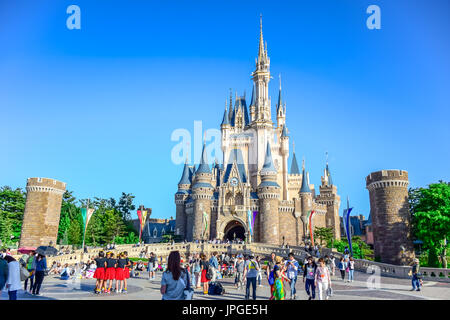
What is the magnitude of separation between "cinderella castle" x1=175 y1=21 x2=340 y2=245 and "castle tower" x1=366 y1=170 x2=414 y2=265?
1051 cm

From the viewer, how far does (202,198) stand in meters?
58.9

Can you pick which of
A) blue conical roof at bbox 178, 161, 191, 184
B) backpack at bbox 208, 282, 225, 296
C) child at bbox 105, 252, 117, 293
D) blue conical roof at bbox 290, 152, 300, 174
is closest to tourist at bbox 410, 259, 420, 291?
backpack at bbox 208, 282, 225, 296

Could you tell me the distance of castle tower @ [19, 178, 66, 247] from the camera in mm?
47463

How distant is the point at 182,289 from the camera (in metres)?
7.35

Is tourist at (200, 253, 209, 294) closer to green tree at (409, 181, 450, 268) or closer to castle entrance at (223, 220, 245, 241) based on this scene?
green tree at (409, 181, 450, 268)

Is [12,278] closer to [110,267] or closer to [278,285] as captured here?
[110,267]

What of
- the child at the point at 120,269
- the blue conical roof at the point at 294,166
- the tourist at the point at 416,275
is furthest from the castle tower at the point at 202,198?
the child at the point at 120,269

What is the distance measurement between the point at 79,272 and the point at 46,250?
22.4 ft

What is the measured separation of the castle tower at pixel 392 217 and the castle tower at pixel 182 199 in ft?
113

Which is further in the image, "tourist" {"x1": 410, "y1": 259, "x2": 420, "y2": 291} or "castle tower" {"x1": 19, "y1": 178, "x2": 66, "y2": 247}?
"castle tower" {"x1": 19, "y1": 178, "x2": 66, "y2": 247}

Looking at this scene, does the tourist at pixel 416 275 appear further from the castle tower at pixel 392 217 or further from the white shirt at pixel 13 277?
the castle tower at pixel 392 217

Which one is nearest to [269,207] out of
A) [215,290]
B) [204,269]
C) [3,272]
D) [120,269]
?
[215,290]

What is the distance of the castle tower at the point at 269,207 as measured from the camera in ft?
182
